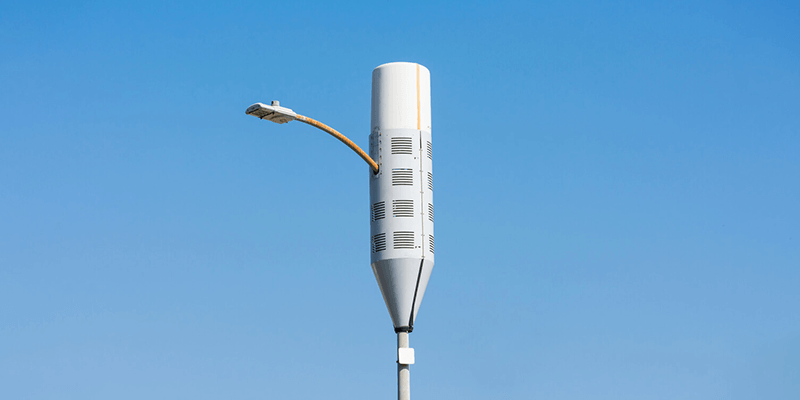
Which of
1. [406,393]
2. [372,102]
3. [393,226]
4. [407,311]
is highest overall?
[372,102]

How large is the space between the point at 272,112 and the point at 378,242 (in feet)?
12.0

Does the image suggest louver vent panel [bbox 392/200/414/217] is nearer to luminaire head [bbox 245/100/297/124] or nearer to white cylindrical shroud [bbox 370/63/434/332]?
white cylindrical shroud [bbox 370/63/434/332]

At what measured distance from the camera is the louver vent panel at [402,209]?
20625 mm

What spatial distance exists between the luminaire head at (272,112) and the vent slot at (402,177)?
105 inches

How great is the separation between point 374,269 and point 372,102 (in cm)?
375

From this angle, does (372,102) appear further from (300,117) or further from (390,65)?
(300,117)

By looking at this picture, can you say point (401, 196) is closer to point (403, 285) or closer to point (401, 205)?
point (401, 205)

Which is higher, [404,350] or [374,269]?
[374,269]

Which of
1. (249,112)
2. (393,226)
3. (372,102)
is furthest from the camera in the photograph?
(372,102)

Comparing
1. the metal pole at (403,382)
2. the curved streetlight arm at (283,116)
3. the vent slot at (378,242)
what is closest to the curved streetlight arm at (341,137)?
the curved streetlight arm at (283,116)

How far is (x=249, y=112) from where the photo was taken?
19297 mm

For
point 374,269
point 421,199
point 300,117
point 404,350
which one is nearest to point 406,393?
point 404,350

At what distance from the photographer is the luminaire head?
19.0 m

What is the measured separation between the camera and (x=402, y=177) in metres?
20.9
